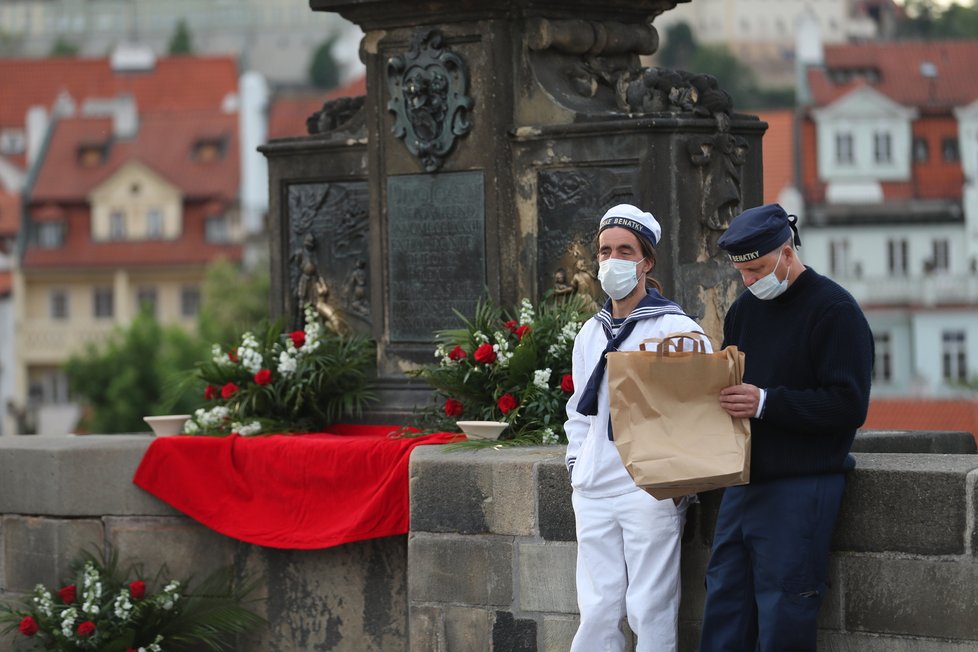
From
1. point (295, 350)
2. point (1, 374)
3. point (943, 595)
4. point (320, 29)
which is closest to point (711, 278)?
point (295, 350)

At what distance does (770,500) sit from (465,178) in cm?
365

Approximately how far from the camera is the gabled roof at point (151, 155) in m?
82.8

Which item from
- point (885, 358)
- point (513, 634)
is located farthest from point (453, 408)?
point (885, 358)

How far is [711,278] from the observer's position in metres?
10.4

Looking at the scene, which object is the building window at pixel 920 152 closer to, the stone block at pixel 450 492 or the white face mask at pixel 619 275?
the stone block at pixel 450 492

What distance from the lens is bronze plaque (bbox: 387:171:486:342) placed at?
10750 mm

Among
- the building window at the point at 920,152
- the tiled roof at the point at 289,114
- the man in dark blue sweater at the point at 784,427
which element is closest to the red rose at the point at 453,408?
the man in dark blue sweater at the point at 784,427

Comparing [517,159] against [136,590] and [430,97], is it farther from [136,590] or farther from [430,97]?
[136,590]

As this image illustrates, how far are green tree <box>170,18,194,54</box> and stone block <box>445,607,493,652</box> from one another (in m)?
148

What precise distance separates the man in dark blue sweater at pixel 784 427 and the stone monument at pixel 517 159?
9.00 feet

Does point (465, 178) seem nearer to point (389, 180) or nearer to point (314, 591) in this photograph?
point (389, 180)

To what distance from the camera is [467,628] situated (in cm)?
913

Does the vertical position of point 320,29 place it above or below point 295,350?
above

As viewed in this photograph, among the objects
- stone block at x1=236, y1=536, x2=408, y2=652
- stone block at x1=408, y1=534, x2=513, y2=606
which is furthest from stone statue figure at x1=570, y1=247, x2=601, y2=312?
stone block at x1=408, y1=534, x2=513, y2=606
